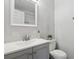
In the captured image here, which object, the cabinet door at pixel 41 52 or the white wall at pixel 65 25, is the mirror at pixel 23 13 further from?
the white wall at pixel 65 25

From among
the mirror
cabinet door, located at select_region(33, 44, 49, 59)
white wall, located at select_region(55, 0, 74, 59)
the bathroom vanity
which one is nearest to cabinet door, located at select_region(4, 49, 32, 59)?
the bathroom vanity

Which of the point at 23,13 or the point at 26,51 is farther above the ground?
the point at 23,13

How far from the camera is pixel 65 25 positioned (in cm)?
243

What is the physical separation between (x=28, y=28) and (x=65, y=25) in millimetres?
1320

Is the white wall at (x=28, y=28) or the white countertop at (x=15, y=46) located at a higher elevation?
the white wall at (x=28, y=28)

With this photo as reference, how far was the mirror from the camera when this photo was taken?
1.43 m

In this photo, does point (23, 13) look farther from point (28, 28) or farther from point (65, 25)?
point (65, 25)

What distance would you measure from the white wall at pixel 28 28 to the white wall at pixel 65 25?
0.96ft

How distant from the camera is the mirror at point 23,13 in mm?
1432

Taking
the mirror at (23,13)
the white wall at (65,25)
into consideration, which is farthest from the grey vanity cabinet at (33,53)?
the white wall at (65,25)

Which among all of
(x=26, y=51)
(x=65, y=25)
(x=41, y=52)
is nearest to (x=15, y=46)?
(x=26, y=51)

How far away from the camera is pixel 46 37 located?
231cm
